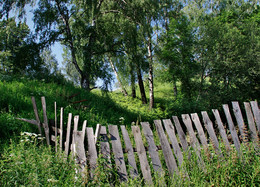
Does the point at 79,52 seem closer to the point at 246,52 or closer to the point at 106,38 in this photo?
the point at 106,38

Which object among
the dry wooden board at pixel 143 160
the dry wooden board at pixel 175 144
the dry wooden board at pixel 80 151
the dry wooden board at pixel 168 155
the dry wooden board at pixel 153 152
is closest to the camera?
the dry wooden board at pixel 80 151

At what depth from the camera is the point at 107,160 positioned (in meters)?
2.98

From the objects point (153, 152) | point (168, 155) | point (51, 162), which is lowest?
point (168, 155)

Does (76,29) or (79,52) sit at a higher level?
(76,29)

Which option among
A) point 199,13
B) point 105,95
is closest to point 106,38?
point 105,95

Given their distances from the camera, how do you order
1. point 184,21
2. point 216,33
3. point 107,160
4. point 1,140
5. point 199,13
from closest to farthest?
1. point 107,160
2. point 1,140
3. point 216,33
4. point 184,21
5. point 199,13

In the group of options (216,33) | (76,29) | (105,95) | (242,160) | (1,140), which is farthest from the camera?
(216,33)

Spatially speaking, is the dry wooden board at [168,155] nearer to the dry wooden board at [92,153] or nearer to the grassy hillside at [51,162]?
the grassy hillside at [51,162]

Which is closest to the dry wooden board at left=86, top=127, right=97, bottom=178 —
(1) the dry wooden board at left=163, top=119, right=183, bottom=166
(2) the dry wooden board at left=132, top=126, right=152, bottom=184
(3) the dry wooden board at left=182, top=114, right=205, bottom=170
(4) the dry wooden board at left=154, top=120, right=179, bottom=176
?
(2) the dry wooden board at left=132, top=126, right=152, bottom=184

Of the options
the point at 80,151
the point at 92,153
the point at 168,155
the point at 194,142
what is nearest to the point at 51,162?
the point at 80,151

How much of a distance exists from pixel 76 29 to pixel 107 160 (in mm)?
10836

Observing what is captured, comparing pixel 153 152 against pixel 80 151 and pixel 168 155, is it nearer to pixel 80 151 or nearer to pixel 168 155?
pixel 168 155

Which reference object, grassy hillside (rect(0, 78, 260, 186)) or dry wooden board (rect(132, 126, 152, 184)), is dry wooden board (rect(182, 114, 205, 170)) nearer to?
grassy hillside (rect(0, 78, 260, 186))

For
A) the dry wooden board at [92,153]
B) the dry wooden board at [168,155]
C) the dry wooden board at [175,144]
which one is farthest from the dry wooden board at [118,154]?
the dry wooden board at [175,144]
